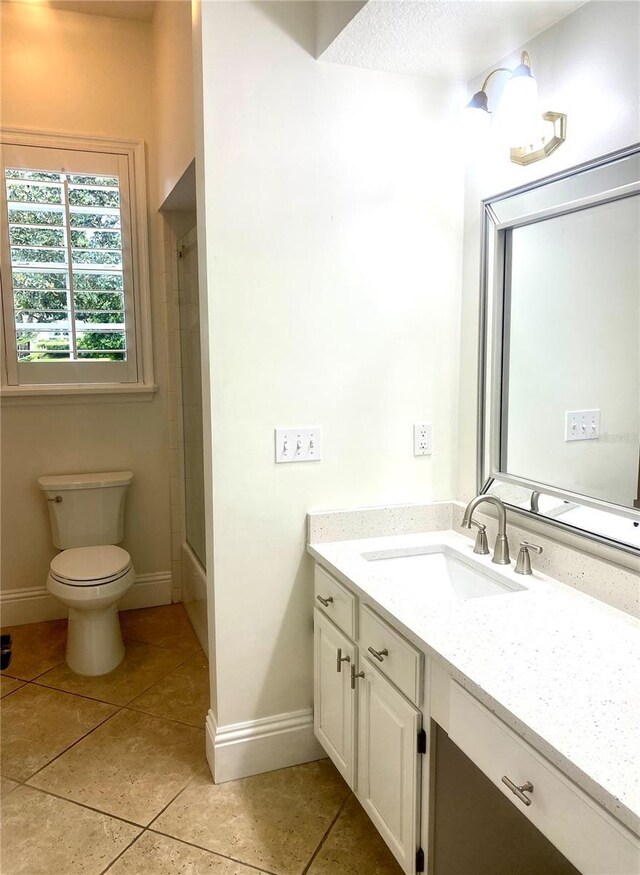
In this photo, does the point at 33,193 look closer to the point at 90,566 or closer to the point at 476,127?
the point at 90,566

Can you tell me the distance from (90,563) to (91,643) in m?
0.35

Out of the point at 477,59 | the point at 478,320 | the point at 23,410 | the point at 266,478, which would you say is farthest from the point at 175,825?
the point at 477,59

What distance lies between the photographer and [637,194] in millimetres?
1479

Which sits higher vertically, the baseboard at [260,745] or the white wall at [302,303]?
the white wall at [302,303]

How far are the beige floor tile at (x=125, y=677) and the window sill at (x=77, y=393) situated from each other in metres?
1.26

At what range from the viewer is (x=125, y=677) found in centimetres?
279

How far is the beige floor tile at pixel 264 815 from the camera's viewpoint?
183 cm

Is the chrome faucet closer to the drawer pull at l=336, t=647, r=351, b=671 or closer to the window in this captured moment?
the drawer pull at l=336, t=647, r=351, b=671

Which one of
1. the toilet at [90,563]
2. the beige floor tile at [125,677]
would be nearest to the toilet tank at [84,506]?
the toilet at [90,563]

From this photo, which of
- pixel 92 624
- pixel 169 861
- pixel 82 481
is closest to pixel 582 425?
pixel 169 861

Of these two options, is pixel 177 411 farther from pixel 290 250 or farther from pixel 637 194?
pixel 637 194

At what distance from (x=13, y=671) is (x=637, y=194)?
297 centimetres

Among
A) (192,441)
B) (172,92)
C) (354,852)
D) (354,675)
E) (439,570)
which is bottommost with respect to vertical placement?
(354,852)

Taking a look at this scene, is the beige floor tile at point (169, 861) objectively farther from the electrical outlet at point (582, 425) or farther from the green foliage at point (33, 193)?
the green foliage at point (33, 193)
